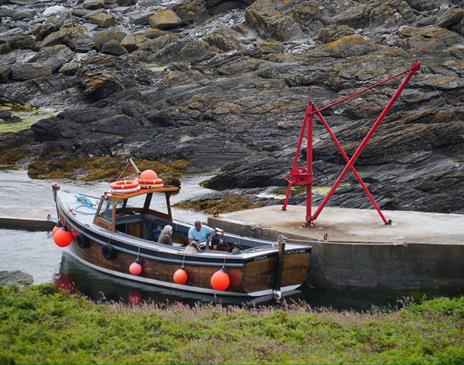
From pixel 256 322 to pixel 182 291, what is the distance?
21.2 ft

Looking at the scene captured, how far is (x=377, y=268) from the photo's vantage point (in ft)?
68.6

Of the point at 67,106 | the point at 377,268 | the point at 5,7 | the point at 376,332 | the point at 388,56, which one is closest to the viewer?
the point at 376,332

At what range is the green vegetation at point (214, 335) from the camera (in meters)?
12.3

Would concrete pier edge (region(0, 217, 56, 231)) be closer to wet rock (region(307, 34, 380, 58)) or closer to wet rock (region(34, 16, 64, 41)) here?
wet rock (region(307, 34, 380, 58))

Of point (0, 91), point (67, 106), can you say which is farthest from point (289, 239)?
point (0, 91)

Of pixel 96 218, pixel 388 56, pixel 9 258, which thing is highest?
pixel 388 56

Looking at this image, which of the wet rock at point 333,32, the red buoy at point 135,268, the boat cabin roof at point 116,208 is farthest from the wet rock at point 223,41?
the red buoy at point 135,268

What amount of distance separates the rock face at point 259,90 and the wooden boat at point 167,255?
7394 mm

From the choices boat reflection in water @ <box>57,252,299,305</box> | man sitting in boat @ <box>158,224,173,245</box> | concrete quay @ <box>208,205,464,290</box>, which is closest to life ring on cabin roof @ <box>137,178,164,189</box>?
man sitting in boat @ <box>158,224,173,245</box>

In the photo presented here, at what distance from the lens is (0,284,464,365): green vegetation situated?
12320 millimetres

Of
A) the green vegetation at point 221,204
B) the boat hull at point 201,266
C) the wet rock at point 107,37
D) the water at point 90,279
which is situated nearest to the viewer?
the boat hull at point 201,266

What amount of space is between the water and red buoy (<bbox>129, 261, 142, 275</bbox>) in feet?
1.56

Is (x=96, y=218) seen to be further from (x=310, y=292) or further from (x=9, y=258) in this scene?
(x=310, y=292)

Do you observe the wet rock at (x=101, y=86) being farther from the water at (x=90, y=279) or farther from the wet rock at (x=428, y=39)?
the wet rock at (x=428, y=39)
